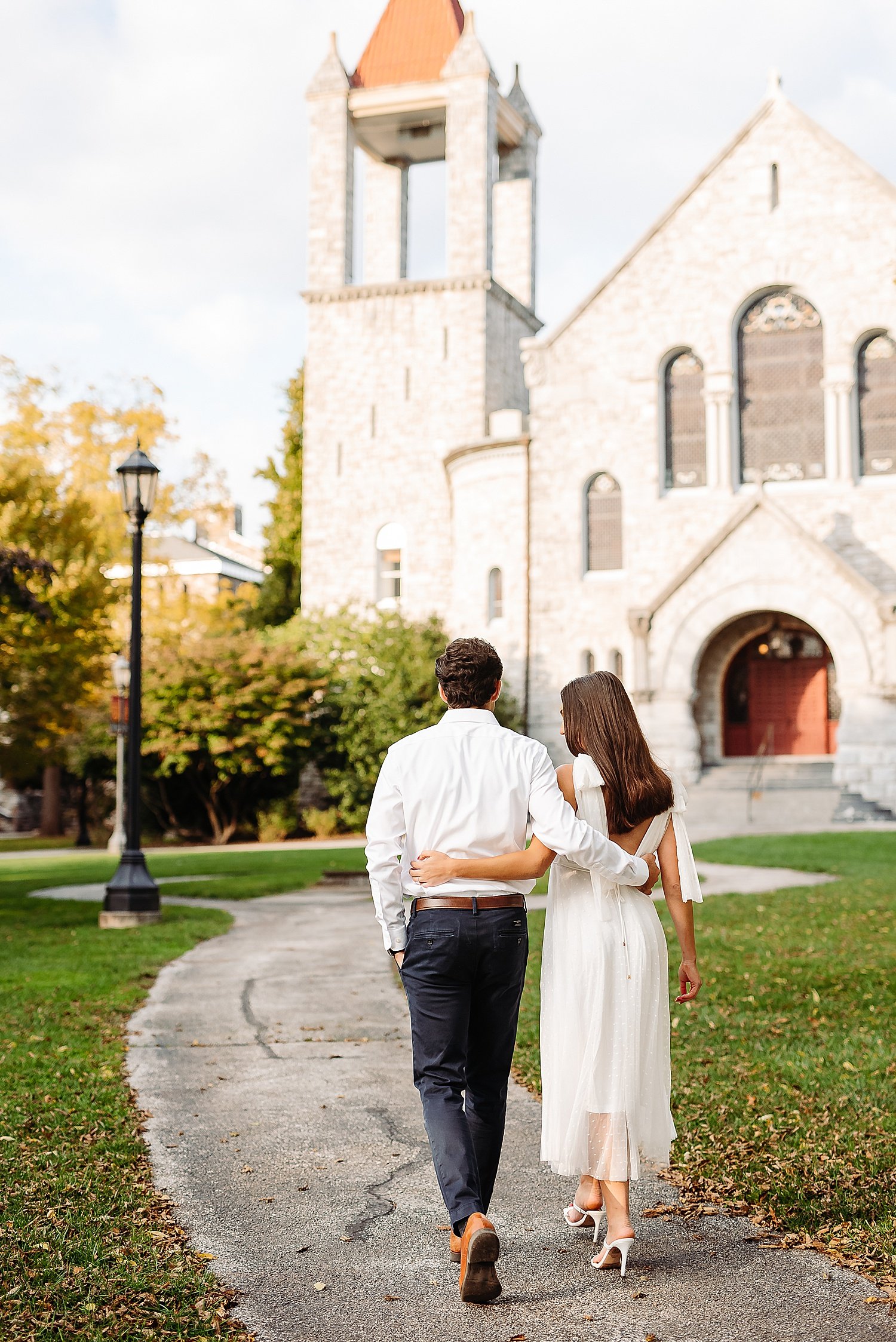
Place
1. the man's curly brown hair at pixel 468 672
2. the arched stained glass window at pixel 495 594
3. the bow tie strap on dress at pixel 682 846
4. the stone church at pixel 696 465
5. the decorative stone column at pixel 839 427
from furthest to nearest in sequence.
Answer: the arched stained glass window at pixel 495 594, the decorative stone column at pixel 839 427, the stone church at pixel 696 465, the bow tie strap on dress at pixel 682 846, the man's curly brown hair at pixel 468 672

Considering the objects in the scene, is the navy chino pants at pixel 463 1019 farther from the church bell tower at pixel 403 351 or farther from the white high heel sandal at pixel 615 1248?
the church bell tower at pixel 403 351

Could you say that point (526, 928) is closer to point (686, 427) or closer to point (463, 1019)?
point (463, 1019)

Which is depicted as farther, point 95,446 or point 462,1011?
point 95,446

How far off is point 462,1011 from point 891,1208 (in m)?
1.84

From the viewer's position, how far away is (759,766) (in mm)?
27500

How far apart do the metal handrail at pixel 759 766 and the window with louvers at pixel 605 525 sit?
5075 mm

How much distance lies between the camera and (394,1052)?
7.58 meters

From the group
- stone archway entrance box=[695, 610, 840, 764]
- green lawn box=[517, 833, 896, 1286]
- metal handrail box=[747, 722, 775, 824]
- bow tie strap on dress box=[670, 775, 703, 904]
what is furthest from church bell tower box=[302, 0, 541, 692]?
bow tie strap on dress box=[670, 775, 703, 904]

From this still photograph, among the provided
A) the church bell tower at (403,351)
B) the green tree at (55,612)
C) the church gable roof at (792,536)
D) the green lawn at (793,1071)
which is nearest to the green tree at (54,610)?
the green tree at (55,612)

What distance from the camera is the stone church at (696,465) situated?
27.8m

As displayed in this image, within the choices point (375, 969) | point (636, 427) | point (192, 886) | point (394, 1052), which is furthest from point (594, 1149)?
point (636, 427)

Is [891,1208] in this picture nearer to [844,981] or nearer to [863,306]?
[844,981]

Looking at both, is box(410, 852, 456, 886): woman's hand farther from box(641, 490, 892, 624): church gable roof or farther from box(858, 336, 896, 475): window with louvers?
box(858, 336, 896, 475): window with louvers

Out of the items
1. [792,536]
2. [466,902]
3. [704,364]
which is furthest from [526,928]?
[704,364]
